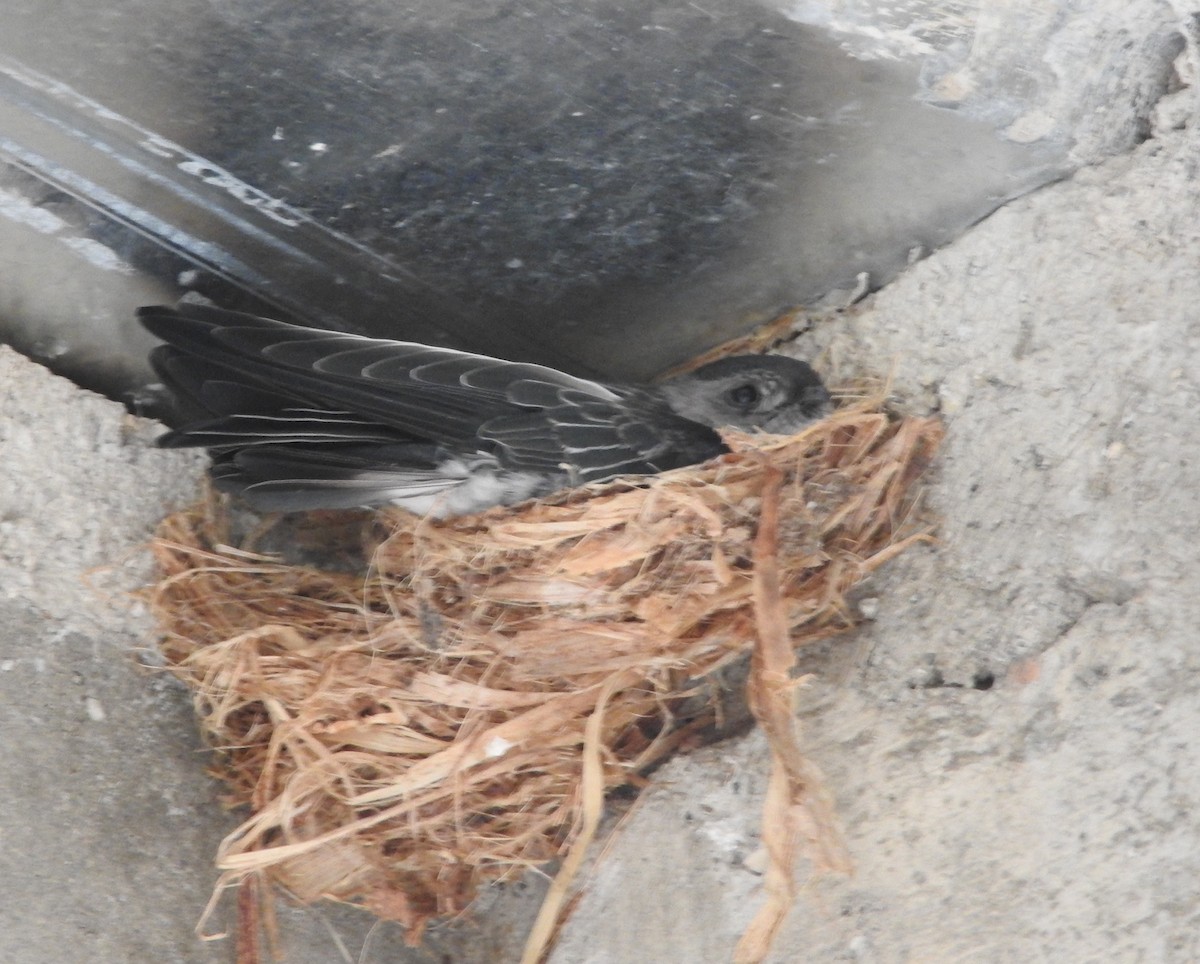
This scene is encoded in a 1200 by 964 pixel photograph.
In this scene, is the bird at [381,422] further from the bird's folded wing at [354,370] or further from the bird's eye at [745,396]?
the bird's eye at [745,396]

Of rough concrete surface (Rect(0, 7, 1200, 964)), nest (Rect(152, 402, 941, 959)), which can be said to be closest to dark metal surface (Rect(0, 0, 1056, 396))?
rough concrete surface (Rect(0, 7, 1200, 964))

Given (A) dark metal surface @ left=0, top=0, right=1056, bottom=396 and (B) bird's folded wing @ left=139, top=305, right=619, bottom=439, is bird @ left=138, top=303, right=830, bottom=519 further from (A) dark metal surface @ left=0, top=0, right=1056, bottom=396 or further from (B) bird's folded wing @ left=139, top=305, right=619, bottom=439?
(A) dark metal surface @ left=0, top=0, right=1056, bottom=396

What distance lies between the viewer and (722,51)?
1870 millimetres

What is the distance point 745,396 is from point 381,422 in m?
0.70

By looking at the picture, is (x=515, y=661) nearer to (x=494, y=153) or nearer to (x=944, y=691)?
(x=944, y=691)

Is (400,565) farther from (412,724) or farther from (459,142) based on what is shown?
(459,142)

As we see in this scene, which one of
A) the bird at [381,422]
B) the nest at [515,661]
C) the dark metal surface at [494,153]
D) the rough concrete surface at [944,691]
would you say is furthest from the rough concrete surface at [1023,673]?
the bird at [381,422]

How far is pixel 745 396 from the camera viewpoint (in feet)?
7.95

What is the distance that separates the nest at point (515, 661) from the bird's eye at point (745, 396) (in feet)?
0.77

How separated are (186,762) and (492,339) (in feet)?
3.20

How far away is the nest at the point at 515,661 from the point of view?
1.99 m

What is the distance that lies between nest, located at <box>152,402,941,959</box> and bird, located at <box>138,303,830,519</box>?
0.26ft

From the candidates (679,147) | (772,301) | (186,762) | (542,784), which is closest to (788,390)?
(772,301)

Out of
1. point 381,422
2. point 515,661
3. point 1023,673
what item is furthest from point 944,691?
point 381,422
